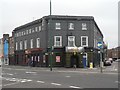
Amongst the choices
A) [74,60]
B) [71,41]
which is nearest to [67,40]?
[71,41]

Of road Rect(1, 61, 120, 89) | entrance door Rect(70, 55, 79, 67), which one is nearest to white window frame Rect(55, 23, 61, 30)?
entrance door Rect(70, 55, 79, 67)

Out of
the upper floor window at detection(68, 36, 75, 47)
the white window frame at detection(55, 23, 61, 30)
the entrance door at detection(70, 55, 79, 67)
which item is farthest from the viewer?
the white window frame at detection(55, 23, 61, 30)

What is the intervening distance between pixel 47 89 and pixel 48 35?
4046 cm

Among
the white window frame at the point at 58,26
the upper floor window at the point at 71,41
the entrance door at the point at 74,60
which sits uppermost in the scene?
the white window frame at the point at 58,26

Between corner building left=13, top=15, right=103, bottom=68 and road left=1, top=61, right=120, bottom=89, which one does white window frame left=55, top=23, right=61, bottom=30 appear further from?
road left=1, top=61, right=120, bottom=89

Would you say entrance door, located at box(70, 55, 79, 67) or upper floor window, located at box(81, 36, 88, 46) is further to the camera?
upper floor window, located at box(81, 36, 88, 46)

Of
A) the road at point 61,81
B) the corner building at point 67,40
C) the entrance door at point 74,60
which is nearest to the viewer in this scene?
the road at point 61,81

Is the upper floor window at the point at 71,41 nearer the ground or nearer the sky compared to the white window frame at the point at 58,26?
nearer the ground

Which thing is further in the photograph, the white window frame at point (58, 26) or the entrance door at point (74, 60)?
the white window frame at point (58, 26)

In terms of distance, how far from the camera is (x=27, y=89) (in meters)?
15.8

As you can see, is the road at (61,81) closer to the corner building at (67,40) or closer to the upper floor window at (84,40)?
the corner building at (67,40)

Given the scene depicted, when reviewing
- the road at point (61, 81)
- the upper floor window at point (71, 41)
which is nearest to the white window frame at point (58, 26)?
the upper floor window at point (71, 41)

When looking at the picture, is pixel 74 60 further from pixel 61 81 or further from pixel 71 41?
pixel 61 81

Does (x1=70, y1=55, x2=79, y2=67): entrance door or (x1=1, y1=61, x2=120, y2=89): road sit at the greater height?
(x1=70, y1=55, x2=79, y2=67): entrance door
